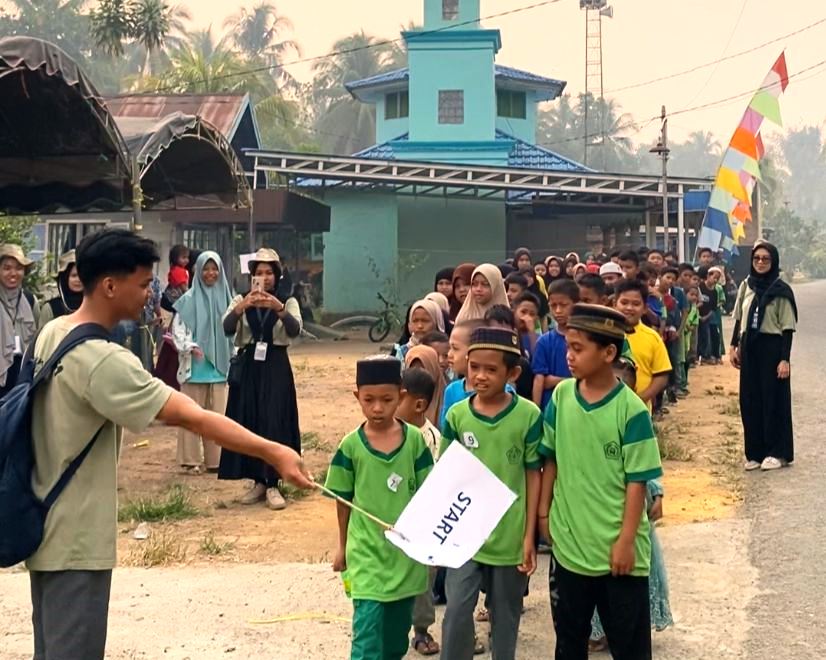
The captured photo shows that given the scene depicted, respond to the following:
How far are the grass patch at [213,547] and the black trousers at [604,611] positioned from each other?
10.4 feet

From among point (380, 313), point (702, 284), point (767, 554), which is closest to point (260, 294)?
point (767, 554)

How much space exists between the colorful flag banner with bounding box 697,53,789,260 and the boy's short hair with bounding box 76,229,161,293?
20.6 meters

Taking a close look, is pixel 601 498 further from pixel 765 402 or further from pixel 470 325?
pixel 765 402

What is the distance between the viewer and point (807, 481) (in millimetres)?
8016

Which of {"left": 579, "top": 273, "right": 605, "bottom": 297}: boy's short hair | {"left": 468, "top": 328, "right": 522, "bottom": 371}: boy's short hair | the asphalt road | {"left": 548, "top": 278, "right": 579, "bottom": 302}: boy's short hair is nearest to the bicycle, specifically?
the asphalt road

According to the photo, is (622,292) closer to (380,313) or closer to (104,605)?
(104,605)

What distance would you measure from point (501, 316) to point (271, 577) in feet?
6.35

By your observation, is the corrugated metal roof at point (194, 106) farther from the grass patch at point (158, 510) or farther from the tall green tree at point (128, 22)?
the grass patch at point (158, 510)

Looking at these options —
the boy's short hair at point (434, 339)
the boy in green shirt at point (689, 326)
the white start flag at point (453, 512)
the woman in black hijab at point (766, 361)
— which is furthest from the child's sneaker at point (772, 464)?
the white start flag at point (453, 512)

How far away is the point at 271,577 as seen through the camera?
5875 millimetres

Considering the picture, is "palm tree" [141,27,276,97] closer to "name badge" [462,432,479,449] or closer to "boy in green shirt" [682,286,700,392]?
"boy in green shirt" [682,286,700,392]

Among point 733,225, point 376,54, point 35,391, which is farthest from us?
point 376,54

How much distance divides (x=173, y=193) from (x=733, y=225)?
14.6m

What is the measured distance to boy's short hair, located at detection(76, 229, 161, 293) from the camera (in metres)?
3.13
